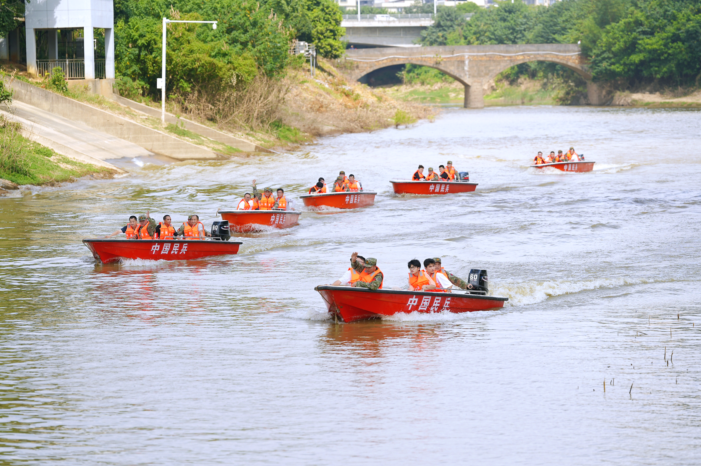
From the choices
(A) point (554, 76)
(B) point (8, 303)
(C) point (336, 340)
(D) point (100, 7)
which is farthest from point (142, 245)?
(A) point (554, 76)

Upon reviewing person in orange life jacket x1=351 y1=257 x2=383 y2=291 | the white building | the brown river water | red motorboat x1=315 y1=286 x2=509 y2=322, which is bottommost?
the brown river water

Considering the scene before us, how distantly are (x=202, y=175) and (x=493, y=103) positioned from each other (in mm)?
95429

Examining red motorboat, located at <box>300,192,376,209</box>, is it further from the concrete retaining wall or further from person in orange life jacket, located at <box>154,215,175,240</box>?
the concrete retaining wall

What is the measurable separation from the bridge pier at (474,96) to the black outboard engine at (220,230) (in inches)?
3906

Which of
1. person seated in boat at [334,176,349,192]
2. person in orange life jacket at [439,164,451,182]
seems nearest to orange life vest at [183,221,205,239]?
person seated in boat at [334,176,349,192]

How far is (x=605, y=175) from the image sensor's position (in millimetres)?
46125

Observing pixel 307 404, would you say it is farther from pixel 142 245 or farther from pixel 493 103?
pixel 493 103

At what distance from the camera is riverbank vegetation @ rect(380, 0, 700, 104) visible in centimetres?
10812

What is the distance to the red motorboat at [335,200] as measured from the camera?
34.4m

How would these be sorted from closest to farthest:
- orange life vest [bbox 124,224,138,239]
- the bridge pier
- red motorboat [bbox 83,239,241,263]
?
1. red motorboat [bbox 83,239,241,263]
2. orange life vest [bbox 124,224,138,239]
3. the bridge pier

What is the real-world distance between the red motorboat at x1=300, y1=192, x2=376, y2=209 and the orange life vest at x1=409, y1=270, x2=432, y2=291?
16411 millimetres

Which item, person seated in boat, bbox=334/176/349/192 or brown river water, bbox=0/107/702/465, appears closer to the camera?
brown river water, bbox=0/107/702/465

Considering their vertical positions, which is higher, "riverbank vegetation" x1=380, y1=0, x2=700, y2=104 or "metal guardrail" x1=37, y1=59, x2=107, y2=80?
"riverbank vegetation" x1=380, y1=0, x2=700, y2=104

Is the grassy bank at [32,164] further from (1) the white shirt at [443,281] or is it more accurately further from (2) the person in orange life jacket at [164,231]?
(1) the white shirt at [443,281]
